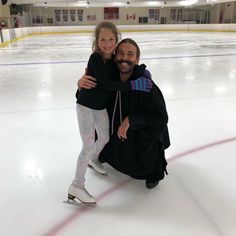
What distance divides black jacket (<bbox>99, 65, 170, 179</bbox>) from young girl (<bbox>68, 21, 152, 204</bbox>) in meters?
0.10

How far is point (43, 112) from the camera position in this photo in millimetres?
3232

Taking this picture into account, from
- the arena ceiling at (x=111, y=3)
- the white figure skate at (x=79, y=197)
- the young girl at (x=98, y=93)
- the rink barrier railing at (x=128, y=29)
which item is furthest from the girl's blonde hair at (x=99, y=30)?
the arena ceiling at (x=111, y=3)

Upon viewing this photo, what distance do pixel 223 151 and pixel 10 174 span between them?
1547 mm

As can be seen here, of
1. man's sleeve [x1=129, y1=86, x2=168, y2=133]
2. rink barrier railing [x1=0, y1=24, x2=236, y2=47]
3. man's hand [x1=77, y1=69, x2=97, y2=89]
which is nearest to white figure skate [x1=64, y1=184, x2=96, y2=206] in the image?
man's sleeve [x1=129, y1=86, x2=168, y2=133]

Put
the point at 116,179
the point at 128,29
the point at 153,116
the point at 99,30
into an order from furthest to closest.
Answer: the point at 128,29
the point at 116,179
the point at 153,116
the point at 99,30

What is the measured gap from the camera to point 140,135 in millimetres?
1702

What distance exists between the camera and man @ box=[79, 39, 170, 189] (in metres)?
1.54

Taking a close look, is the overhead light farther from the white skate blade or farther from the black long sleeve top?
the white skate blade

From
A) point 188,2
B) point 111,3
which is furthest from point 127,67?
point 188,2

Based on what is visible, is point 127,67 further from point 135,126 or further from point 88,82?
point 135,126

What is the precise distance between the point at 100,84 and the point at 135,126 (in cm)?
33

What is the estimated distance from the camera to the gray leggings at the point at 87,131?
5.02ft

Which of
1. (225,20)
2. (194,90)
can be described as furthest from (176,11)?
(194,90)

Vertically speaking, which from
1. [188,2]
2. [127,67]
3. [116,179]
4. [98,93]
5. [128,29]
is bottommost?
[128,29]
